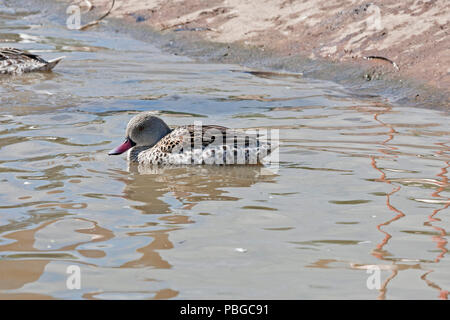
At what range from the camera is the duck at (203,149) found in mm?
7766

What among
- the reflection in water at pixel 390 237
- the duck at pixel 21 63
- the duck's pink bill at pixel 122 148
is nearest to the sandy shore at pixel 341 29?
the duck at pixel 21 63

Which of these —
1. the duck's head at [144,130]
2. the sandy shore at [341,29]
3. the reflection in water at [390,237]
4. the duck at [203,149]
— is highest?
the sandy shore at [341,29]

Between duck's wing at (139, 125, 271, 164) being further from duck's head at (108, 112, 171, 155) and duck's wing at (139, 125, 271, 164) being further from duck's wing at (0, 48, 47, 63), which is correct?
duck's wing at (0, 48, 47, 63)

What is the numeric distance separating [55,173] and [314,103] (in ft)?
14.2

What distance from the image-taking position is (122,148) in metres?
8.27

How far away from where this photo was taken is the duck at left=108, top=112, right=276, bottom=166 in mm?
7766

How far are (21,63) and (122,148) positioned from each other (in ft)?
18.0

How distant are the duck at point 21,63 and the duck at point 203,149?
17.2ft

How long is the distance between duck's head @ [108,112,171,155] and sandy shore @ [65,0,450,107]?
13.4 ft

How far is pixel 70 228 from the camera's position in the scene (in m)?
5.85

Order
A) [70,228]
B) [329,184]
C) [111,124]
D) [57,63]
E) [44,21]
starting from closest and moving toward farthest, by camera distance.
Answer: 1. [70,228]
2. [329,184]
3. [111,124]
4. [57,63]
5. [44,21]

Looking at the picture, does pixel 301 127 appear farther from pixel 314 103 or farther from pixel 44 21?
pixel 44 21

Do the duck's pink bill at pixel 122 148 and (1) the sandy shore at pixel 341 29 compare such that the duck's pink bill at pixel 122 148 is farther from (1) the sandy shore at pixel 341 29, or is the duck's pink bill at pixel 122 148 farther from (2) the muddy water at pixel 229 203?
(1) the sandy shore at pixel 341 29
